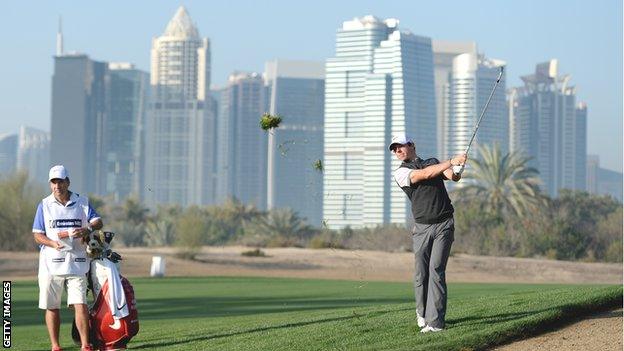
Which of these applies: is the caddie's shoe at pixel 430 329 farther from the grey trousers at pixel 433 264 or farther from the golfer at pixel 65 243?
the golfer at pixel 65 243

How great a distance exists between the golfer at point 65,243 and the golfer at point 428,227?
2.96 m

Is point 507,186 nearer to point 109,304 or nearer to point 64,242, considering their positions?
point 109,304

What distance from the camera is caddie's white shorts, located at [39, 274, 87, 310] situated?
46.6 feet

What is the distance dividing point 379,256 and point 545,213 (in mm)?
19204

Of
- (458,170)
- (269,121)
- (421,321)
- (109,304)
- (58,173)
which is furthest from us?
(269,121)

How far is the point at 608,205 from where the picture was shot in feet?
387

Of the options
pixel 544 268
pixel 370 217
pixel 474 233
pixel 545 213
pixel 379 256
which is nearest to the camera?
pixel 544 268

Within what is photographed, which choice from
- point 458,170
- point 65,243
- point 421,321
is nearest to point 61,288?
point 65,243

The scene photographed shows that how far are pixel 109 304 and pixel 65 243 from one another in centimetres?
71

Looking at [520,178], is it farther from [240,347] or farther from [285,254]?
[240,347]

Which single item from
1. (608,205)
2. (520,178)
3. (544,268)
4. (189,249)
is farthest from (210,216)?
(544,268)

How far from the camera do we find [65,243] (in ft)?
46.6

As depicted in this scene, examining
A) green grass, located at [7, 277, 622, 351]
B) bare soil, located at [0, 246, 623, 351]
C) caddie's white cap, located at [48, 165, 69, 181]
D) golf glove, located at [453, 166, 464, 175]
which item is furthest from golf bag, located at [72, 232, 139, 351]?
bare soil, located at [0, 246, 623, 351]

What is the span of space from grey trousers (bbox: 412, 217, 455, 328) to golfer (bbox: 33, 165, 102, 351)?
3046 mm
